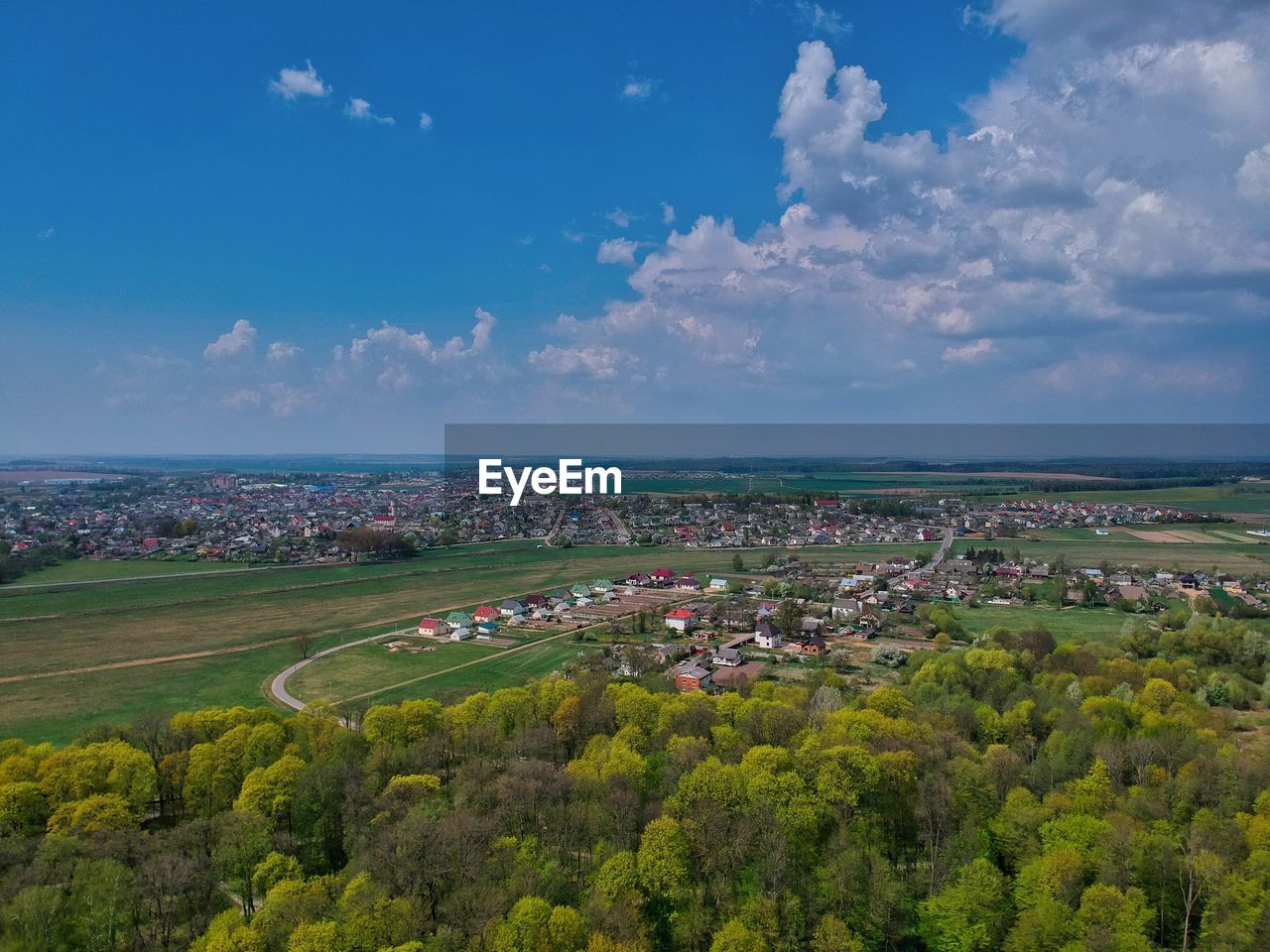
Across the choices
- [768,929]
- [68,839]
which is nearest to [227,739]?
[68,839]

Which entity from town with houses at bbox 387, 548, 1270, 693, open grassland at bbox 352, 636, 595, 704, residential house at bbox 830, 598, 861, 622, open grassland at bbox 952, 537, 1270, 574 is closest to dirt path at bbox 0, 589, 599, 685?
town with houses at bbox 387, 548, 1270, 693

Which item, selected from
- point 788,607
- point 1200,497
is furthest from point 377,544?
point 1200,497

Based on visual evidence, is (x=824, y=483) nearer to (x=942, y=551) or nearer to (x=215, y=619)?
(x=942, y=551)

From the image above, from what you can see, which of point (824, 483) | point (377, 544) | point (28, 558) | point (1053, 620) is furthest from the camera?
point (824, 483)

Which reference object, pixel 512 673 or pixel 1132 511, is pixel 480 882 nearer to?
pixel 512 673

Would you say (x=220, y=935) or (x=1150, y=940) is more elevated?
(x=220, y=935)

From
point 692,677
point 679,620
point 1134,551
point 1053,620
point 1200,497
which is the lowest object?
point 1053,620

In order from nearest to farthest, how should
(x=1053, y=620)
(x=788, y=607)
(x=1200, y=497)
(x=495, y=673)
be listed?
(x=495, y=673) < (x=788, y=607) < (x=1053, y=620) < (x=1200, y=497)

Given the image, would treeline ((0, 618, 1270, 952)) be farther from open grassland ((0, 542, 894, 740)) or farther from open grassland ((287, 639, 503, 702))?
open grassland ((0, 542, 894, 740))
